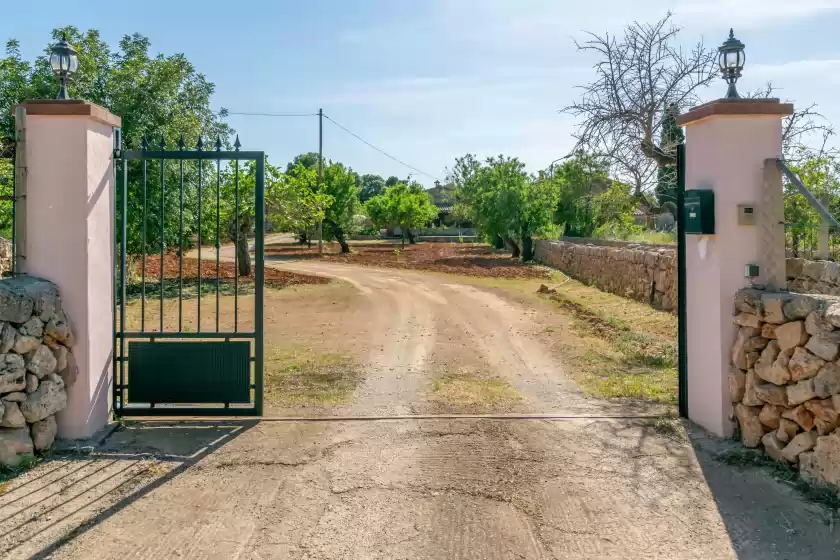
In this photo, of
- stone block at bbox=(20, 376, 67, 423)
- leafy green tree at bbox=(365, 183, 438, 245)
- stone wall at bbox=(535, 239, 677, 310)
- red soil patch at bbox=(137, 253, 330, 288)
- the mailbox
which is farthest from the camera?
leafy green tree at bbox=(365, 183, 438, 245)

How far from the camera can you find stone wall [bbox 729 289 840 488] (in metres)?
4.37

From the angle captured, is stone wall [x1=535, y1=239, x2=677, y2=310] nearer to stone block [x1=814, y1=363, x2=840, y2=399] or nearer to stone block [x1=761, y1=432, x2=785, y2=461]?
stone block [x1=761, y1=432, x2=785, y2=461]

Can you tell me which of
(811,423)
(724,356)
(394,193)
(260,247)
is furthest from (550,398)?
(394,193)

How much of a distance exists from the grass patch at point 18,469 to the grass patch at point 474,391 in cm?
372

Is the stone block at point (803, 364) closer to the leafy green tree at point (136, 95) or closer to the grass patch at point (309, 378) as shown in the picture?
the grass patch at point (309, 378)

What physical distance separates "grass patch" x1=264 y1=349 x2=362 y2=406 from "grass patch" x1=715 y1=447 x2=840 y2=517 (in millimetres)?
3753

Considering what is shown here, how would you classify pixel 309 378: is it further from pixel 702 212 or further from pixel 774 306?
pixel 774 306

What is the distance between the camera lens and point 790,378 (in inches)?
187

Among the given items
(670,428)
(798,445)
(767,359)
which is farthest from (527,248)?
(798,445)

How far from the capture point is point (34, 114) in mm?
5496

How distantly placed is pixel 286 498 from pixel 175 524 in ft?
2.39

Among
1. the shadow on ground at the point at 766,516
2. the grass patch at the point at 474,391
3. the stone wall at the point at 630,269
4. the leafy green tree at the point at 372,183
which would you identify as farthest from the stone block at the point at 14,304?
the leafy green tree at the point at 372,183

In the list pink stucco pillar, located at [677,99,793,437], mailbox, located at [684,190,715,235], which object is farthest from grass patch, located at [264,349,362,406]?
mailbox, located at [684,190,715,235]

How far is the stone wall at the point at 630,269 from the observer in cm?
1423
